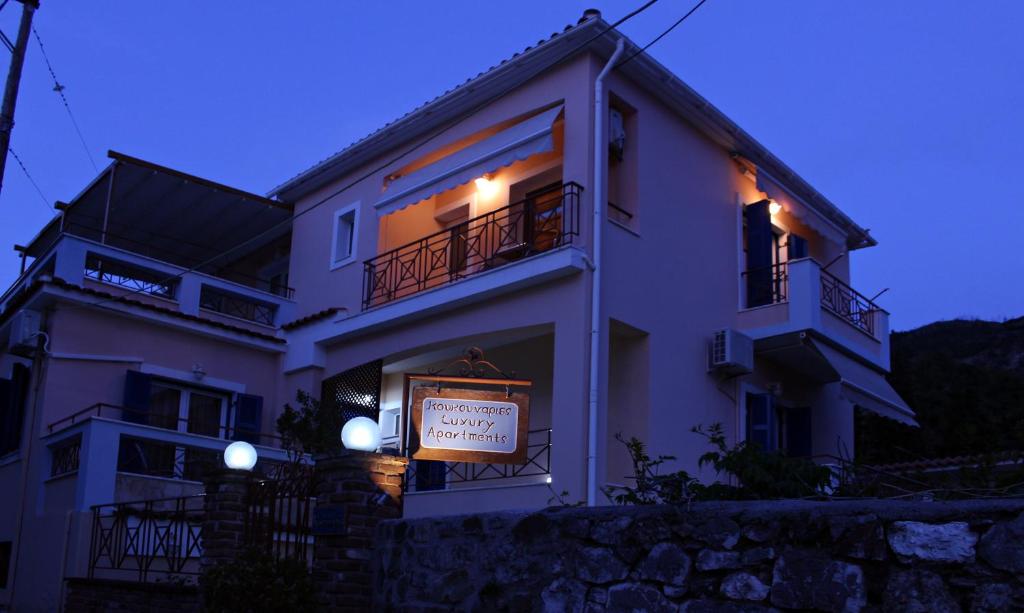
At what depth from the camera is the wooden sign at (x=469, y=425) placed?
8562mm

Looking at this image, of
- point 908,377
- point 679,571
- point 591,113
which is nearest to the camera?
point 679,571

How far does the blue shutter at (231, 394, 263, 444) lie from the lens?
15.8 m

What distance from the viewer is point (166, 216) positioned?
17812mm

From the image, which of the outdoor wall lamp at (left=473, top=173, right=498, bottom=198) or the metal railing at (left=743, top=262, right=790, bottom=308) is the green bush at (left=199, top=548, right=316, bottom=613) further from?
the metal railing at (left=743, top=262, right=790, bottom=308)

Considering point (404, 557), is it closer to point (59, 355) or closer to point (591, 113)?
point (591, 113)

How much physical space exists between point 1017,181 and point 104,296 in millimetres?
61614

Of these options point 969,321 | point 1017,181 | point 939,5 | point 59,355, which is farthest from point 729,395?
point 1017,181

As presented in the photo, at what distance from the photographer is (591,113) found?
13.1 meters

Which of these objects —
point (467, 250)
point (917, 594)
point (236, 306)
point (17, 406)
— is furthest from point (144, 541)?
point (917, 594)

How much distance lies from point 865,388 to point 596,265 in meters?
5.23

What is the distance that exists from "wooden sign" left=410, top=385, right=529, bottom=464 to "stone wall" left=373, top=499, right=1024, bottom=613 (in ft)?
5.90

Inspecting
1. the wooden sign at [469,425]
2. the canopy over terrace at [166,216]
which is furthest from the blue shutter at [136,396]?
the wooden sign at [469,425]

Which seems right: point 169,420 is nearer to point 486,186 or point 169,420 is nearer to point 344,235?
point 344,235

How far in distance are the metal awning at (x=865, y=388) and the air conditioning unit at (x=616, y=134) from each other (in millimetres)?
3751
